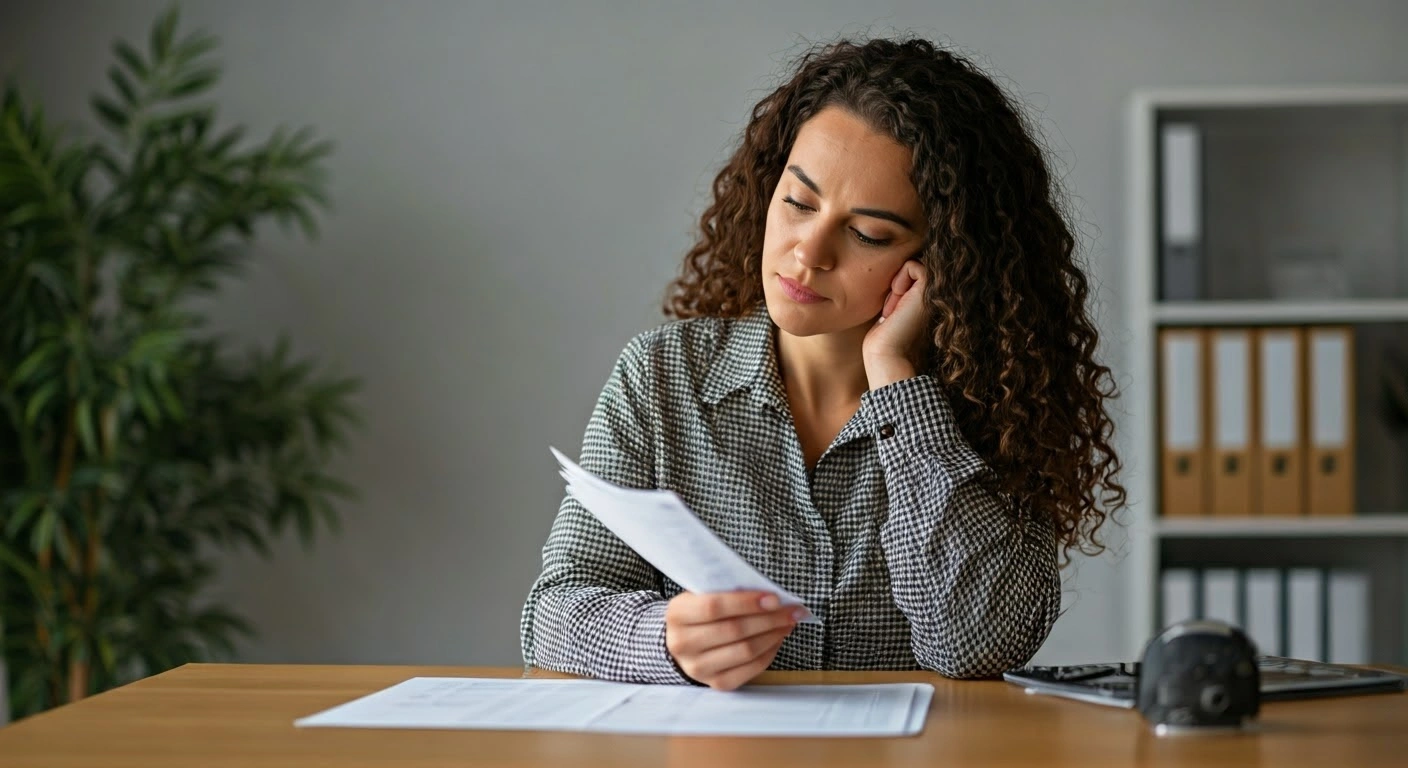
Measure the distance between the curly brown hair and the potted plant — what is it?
153 centimetres

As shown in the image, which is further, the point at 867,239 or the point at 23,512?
the point at 23,512

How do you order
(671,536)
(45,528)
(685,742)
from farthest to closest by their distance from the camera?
(45,528) < (671,536) < (685,742)

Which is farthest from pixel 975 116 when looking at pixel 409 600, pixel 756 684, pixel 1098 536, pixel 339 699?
pixel 409 600

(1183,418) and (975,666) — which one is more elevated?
(1183,418)

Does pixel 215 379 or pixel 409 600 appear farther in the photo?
pixel 409 600

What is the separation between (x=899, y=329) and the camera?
151 cm

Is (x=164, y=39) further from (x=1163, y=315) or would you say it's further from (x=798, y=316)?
(x=1163, y=315)

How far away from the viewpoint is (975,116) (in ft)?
5.05

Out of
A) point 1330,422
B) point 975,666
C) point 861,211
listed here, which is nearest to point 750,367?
point 861,211

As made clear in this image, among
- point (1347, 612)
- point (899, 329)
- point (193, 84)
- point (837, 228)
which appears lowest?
point (1347, 612)

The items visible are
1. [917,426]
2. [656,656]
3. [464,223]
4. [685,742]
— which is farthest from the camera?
[464,223]

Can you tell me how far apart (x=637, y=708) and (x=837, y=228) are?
24.4 inches

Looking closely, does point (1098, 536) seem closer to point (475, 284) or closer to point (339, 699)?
point (475, 284)

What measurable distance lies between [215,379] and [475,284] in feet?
2.08
